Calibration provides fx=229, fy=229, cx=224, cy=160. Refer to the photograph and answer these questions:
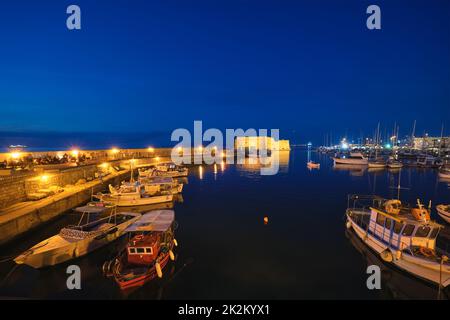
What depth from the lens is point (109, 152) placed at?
5738 centimetres

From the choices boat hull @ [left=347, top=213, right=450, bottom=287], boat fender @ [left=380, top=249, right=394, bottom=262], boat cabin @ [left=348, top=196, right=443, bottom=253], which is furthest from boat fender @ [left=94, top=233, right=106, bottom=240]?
boat cabin @ [left=348, top=196, right=443, bottom=253]

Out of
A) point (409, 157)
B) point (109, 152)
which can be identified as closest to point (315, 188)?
point (109, 152)

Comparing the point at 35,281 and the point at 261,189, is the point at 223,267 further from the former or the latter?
the point at 261,189

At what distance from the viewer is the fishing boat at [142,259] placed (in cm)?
1129

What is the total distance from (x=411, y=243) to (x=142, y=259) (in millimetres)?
14780

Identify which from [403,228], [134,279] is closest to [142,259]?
[134,279]

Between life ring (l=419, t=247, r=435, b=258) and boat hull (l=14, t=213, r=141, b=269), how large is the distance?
19.1 m

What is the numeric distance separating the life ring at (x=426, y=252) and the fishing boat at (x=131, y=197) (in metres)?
23.5

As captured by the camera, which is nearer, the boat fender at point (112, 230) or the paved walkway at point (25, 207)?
the boat fender at point (112, 230)

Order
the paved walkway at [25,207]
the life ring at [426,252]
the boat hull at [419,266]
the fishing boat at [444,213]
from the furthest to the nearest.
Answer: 1. the fishing boat at [444,213]
2. the paved walkway at [25,207]
3. the life ring at [426,252]
4. the boat hull at [419,266]

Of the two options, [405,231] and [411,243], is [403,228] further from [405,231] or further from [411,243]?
[411,243]

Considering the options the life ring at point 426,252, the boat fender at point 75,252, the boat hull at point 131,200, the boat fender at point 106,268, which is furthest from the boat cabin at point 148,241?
the life ring at point 426,252

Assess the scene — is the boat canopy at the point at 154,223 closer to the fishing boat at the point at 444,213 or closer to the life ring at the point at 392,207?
the life ring at the point at 392,207
